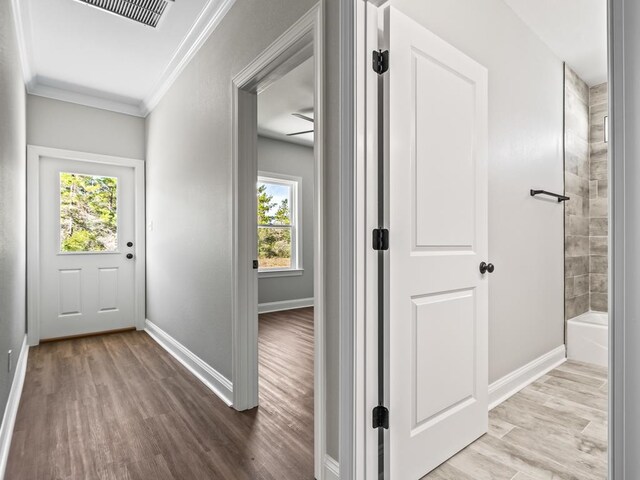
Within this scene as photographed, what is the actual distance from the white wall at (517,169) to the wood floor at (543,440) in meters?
0.25

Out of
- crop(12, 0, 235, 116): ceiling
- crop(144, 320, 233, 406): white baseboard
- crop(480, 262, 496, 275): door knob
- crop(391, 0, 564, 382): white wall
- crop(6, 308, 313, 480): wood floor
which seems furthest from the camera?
crop(12, 0, 235, 116): ceiling

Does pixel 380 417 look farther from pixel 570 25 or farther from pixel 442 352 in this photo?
pixel 570 25

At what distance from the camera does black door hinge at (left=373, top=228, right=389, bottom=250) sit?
56.2 inches

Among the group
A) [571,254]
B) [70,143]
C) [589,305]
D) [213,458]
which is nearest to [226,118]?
[213,458]

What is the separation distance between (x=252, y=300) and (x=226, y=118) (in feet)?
4.04

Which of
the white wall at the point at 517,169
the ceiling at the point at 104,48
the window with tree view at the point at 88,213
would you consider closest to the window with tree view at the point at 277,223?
the window with tree view at the point at 88,213

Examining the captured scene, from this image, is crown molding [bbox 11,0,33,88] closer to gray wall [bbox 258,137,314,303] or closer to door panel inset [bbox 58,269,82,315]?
door panel inset [bbox 58,269,82,315]

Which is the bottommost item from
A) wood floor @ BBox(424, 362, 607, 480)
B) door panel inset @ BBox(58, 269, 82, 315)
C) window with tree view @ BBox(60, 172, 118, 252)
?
wood floor @ BBox(424, 362, 607, 480)

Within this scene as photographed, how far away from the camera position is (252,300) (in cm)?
225

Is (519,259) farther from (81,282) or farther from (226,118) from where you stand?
(81,282)

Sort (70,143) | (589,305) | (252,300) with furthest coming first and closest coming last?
(70,143) < (589,305) < (252,300)

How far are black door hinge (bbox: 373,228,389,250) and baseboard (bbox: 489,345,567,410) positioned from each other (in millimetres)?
1419

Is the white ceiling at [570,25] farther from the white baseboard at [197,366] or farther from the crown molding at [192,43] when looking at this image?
the white baseboard at [197,366]

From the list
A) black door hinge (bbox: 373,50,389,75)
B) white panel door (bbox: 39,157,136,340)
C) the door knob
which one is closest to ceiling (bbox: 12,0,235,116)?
white panel door (bbox: 39,157,136,340)
